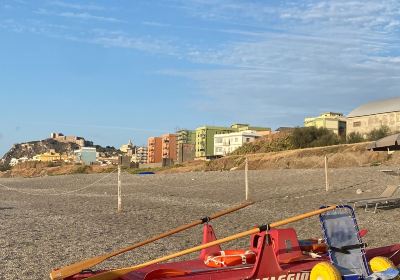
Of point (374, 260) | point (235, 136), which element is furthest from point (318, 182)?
point (235, 136)

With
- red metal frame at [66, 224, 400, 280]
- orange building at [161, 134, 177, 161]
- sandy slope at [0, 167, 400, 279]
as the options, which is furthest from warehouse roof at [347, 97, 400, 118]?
orange building at [161, 134, 177, 161]

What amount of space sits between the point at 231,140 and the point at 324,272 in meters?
115

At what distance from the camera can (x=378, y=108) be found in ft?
266

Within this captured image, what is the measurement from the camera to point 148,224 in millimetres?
12836

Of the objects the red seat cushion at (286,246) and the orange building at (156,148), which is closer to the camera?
the red seat cushion at (286,246)

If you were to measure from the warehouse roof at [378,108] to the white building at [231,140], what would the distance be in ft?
103

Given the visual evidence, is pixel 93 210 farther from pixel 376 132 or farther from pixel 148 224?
pixel 376 132

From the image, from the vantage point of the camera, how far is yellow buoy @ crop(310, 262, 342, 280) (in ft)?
17.1

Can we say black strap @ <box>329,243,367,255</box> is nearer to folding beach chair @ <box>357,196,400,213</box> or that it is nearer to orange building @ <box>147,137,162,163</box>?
folding beach chair @ <box>357,196,400,213</box>

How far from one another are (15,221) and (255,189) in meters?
11.7

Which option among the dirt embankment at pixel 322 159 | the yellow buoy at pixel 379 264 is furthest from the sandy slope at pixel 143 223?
the dirt embankment at pixel 322 159

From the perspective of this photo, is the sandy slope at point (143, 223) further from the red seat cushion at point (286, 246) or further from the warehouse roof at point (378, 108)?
the warehouse roof at point (378, 108)

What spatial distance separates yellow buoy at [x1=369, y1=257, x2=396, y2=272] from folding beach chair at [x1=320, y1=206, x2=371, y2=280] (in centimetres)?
12

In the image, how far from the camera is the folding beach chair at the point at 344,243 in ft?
18.9
